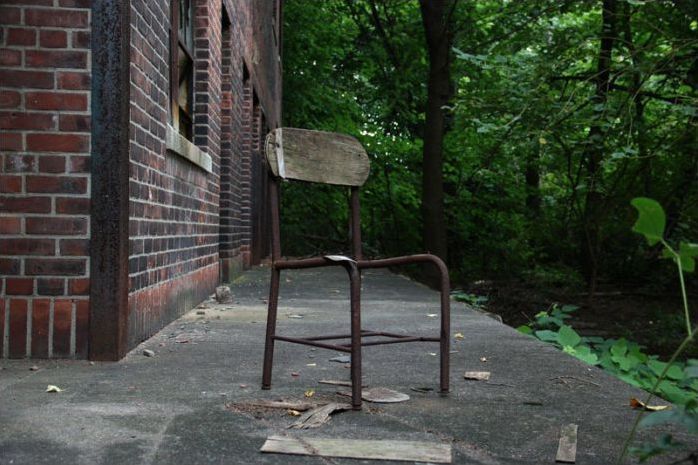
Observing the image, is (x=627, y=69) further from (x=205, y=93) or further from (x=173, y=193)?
(x=173, y=193)

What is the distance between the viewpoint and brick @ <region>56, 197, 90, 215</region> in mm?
3611

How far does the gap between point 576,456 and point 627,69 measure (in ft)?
18.2

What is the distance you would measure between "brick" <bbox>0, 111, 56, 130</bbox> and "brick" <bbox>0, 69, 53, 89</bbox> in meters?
0.13

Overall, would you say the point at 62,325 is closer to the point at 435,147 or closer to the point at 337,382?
the point at 337,382

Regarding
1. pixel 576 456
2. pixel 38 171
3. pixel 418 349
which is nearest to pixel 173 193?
pixel 38 171

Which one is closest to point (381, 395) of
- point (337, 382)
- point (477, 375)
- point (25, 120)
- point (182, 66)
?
point (337, 382)

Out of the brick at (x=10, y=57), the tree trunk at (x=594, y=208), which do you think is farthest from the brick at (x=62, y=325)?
the tree trunk at (x=594, y=208)

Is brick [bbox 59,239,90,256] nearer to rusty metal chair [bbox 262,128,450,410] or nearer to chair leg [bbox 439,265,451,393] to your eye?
rusty metal chair [bbox 262,128,450,410]

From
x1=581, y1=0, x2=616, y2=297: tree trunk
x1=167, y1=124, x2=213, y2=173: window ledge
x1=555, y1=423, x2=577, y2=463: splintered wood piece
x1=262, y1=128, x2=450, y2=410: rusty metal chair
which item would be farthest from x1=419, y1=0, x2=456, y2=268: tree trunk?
x1=555, y1=423, x2=577, y2=463: splintered wood piece

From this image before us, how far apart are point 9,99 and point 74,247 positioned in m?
0.75

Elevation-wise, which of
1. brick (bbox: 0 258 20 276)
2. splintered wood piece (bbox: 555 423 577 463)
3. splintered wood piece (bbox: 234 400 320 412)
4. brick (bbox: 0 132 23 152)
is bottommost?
splintered wood piece (bbox: 234 400 320 412)

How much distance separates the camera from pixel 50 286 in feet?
11.9

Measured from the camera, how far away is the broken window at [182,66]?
224 inches

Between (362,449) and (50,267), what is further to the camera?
(50,267)
